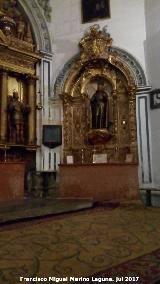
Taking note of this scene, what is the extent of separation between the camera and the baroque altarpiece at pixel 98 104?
863cm

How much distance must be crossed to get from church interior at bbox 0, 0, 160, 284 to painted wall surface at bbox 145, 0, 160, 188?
27 millimetres

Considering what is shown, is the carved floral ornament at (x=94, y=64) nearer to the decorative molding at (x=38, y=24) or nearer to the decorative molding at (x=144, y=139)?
the decorative molding at (x=144, y=139)

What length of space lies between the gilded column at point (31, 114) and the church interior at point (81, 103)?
31 mm

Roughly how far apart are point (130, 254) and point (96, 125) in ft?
20.6

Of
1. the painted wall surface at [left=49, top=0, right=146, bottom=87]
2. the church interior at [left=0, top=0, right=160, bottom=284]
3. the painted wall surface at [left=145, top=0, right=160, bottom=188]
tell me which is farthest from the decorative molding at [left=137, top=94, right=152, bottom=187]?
the painted wall surface at [left=49, top=0, right=146, bottom=87]

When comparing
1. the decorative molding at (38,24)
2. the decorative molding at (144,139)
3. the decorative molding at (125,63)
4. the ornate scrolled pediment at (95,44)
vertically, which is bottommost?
the decorative molding at (144,139)

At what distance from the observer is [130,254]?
2.75 meters

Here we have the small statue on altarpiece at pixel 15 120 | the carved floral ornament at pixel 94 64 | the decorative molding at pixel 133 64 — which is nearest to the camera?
the decorative molding at pixel 133 64

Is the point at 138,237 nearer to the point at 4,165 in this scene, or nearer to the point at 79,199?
the point at 79,199

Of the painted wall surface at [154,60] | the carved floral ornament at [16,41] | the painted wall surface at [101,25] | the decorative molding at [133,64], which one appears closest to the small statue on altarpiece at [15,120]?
the carved floral ornament at [16,41]

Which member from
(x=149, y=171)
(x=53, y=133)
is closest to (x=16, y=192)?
(x=53, y=133)

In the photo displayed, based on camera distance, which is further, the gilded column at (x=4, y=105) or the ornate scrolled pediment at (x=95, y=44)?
the ornate scrolled pediment at (x=95, y=44)

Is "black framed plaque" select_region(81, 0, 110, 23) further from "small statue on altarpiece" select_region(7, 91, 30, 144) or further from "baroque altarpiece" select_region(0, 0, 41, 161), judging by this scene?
"small statue on altarpiece" select_region(7, 91, 30, 144)

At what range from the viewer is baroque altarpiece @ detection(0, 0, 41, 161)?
8.64 meters
